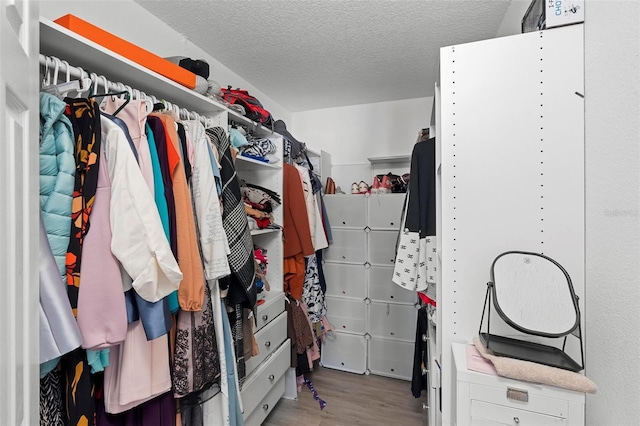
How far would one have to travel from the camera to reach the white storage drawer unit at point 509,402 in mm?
732

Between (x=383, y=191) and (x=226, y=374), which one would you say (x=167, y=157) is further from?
(x=383, y=191)

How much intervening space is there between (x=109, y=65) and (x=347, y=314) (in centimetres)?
229

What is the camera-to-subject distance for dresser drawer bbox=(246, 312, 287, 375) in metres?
1.62

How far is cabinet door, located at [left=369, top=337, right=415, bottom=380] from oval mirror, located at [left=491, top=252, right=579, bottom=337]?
5.49 feet

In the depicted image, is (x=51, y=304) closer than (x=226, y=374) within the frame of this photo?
Yes

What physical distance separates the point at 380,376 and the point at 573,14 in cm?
253

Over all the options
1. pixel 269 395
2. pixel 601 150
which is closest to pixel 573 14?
pixel 601 150

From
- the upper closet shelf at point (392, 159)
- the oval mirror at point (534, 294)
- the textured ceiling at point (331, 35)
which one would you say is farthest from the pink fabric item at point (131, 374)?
the upper closet shelf at point (392, 159)

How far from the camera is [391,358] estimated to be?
7.87ft

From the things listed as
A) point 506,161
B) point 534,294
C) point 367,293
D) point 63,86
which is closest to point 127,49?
point 63,86

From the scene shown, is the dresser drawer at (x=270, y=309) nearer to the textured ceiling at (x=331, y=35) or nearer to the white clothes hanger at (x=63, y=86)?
the white clothes hanger at (x=63, y=86)

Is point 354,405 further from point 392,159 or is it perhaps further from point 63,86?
point 63,86

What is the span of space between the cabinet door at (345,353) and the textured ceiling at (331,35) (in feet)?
7.08

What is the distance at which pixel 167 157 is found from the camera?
98 centimetres
